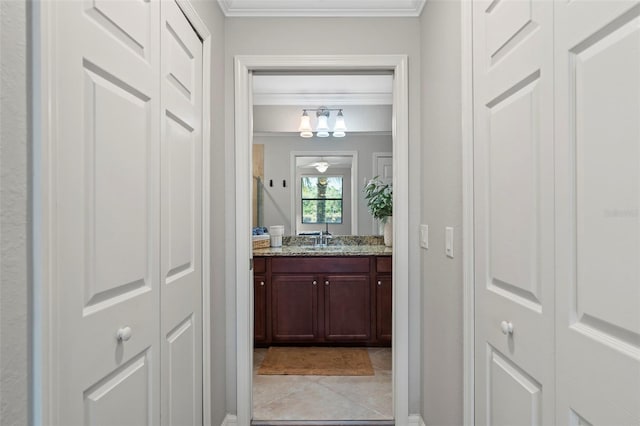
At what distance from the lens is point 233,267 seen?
2.10 metres

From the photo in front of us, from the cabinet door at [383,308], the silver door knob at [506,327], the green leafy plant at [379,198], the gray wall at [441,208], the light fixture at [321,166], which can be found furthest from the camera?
the light fixture at [321,166]

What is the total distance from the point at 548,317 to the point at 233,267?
1.55 m

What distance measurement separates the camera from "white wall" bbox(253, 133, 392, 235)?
396cm

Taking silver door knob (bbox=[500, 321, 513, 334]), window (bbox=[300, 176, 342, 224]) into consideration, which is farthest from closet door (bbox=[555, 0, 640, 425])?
window (bbox=[300, 176, 342, 224])

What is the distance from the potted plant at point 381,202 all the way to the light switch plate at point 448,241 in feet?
6.58

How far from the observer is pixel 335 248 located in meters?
3.83

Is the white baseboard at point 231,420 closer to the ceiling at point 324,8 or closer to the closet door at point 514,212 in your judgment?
the closet door at point 514,212

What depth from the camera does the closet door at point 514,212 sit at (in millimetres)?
965

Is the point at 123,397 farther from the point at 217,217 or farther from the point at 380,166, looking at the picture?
the point at 380,166

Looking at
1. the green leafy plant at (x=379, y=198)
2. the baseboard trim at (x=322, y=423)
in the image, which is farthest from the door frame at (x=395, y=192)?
the green leafy plant at (x=379, y=198)

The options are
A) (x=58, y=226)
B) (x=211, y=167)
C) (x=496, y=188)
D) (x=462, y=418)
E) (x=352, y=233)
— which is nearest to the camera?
(x=58, y=226)

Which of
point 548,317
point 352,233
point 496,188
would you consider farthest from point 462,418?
point 352,233

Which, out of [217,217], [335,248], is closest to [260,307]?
[335,248]

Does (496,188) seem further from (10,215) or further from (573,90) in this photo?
(10,215)
